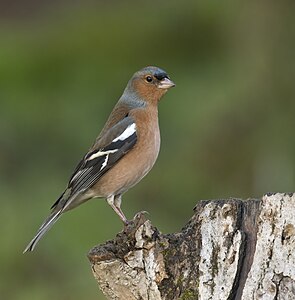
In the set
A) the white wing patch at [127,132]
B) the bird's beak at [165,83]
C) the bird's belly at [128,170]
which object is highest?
the bird's beak at [165,83]

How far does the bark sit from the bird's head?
247 cm

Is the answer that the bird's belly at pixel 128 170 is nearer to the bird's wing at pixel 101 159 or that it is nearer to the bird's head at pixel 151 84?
the bird's wing at pixel 101 159

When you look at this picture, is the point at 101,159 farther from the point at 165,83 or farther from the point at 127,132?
the point at 165,83

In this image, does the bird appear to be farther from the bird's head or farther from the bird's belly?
the bird's head

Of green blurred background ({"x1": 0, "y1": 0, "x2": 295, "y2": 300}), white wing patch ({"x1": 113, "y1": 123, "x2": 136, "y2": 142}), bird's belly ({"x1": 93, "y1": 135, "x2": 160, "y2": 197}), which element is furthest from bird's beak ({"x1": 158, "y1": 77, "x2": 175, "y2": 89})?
green blurred background ({"x1": 0, "y1": 0, "x2": 295, "y2": 300})

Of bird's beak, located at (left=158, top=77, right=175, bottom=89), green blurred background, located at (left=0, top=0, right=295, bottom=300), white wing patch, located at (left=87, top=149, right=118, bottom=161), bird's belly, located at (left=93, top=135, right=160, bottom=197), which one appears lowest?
green blurred background, located at (left=0, top=0, right=295, bottom=300)

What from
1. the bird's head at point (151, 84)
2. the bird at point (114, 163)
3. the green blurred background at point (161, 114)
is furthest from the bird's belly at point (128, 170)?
the green blurred background at point (161, 114)

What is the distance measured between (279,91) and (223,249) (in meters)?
9.46

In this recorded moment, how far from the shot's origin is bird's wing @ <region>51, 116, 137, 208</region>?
8086 mm

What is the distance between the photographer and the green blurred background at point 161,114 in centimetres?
1246

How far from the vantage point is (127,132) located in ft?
26.7

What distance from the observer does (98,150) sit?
26.7ft

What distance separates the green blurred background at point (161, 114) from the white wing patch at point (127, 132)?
290cm

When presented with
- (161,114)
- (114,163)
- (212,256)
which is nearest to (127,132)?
(114,163)
